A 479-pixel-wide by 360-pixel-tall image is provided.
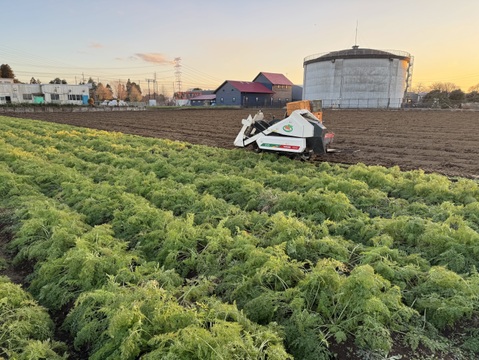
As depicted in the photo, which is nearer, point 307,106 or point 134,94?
point 307,106

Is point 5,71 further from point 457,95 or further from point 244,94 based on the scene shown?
point 457,95

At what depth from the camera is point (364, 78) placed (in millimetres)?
66562

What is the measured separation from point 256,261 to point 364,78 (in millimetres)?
71090

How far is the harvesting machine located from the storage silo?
59.4 m

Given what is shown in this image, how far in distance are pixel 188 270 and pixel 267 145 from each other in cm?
801

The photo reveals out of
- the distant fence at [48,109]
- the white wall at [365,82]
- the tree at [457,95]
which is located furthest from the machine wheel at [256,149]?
the tree at [457,95]

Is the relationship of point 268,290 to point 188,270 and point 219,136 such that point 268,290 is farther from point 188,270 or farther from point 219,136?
point 219,136

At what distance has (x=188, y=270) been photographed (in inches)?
191

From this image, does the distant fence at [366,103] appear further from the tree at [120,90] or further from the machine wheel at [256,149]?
the tree at [120,90]

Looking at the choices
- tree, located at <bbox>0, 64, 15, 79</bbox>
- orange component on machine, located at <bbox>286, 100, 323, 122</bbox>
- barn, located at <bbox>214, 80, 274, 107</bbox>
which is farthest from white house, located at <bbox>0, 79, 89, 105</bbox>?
orange component on machine, located at <bbox>286, 100, 323, 122</bbox>

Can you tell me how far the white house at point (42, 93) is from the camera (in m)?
81.1

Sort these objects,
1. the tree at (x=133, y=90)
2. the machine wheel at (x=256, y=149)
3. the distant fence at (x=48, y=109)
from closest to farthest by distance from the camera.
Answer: the machine wheel at (x=256, y=149) < the distant fence at (x=48, y=109) < the tree at (x=133, y=90)

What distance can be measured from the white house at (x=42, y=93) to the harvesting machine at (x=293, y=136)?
268 ft

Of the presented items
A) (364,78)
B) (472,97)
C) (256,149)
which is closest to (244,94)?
(364,78)
